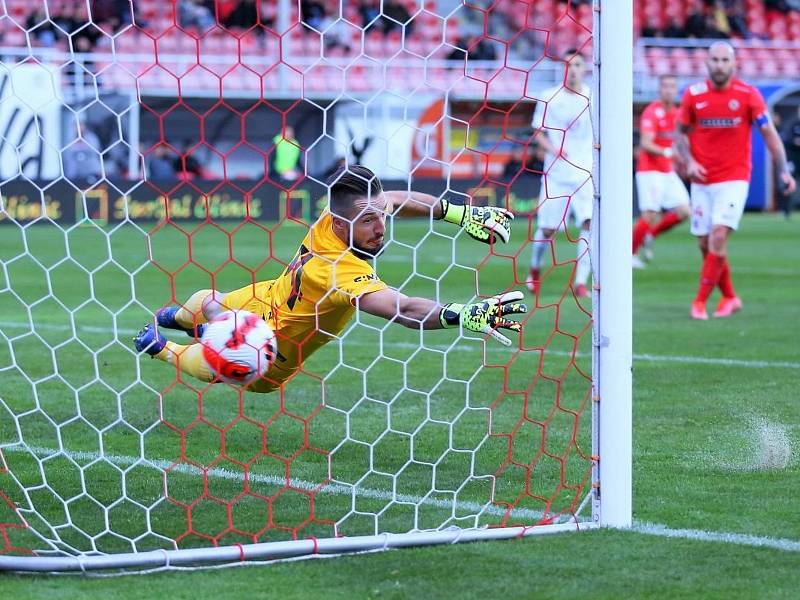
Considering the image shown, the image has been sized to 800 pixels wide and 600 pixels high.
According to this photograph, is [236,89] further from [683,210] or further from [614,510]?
[614,510]

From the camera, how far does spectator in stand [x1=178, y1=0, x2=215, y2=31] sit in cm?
2667

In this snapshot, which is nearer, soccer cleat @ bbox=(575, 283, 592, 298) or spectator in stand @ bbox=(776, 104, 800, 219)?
soccer cleat @ bbox=(575, 283, 592, 298)

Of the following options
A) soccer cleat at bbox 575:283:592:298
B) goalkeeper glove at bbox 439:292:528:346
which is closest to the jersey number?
goalkeeper glove at bbox 439:292:528:346

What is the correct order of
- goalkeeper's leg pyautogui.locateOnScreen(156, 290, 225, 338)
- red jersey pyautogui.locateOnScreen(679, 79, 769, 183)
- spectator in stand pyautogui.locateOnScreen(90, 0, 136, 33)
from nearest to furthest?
goalkeeper's leg pyautogui.locateOnScreen(156, 290, 225, 338)
red jersey pyautogui.locateOnScreen(679, 79, 769, 183)
spectator in stand pyautogui.locateOnScreen(90, 0, 136, 33)

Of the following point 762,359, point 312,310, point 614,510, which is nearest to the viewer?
point 614,510

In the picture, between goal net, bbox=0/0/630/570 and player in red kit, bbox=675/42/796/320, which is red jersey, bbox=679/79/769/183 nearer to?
player in red kit, bbox=675/42/796/320

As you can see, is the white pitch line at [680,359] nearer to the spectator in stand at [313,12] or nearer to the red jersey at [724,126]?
the red jersey at [724,126]

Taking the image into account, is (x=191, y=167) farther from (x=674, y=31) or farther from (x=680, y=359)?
(x=680, y=359)

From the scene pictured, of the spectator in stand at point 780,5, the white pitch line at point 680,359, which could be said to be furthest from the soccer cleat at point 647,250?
the spectator in stand at point 780,5

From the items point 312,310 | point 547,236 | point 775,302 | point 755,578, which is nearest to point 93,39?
point 547,236

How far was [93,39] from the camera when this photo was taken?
24.9 metres

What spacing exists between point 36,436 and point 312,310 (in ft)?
5.02

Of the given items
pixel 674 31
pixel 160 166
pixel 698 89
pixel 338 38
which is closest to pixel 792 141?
pixel 674 31

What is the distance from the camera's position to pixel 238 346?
15.0 feet
